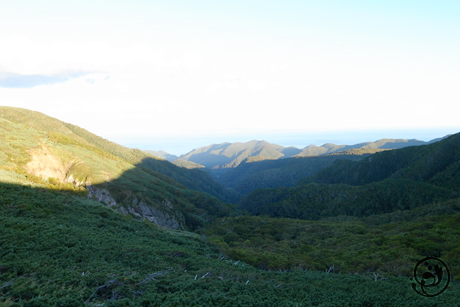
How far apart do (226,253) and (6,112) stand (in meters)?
222

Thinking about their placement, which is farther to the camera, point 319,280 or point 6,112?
point 6,112

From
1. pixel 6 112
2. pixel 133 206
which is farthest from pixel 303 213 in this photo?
pixel 6 112

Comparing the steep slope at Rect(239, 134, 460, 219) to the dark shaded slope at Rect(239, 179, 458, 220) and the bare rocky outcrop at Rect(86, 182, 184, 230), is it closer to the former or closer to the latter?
the dark shaded slope at Rect(239, 179, 458, 220)

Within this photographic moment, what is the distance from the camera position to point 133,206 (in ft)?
227

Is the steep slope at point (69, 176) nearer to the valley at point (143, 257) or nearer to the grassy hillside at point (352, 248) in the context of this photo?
the valley at point (143, 257)

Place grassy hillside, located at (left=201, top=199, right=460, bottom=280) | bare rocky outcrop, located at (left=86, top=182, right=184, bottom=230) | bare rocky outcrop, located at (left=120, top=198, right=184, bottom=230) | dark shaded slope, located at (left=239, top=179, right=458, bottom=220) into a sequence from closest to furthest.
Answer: grassy hillside, located at (left=201, top=199, right=460, bottom=280), bare rocky outcrop, located at (left=86, top=182, right=184, bottom=230), bare rocky outcrop, located at (left=120, top=198, right=184, bottom=230), dark shaded slope, located at (left=239, top=179, right=458, bottom=220)

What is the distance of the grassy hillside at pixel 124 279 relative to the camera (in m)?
13.9

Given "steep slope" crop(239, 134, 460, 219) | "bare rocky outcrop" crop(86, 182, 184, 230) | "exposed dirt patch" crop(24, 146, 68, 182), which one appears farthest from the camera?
"steep slope" crop(239, 134, 460, 219)

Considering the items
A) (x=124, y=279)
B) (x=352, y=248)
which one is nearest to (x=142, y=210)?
(x=352, y=248)

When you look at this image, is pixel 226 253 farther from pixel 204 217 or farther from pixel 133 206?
pixel 204 217

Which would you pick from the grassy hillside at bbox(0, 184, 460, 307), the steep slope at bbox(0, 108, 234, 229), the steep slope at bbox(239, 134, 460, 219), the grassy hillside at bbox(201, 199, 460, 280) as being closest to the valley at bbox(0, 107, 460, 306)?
the grassy hillside at bbox(0, 184, 460, 307)

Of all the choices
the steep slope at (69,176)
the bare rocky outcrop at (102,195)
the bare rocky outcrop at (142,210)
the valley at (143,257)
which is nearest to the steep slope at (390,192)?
the valley at (143,257)

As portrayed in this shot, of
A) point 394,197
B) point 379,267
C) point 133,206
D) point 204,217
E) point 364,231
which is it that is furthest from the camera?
point 394,197

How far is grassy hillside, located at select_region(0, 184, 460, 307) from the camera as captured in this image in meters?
13.9
